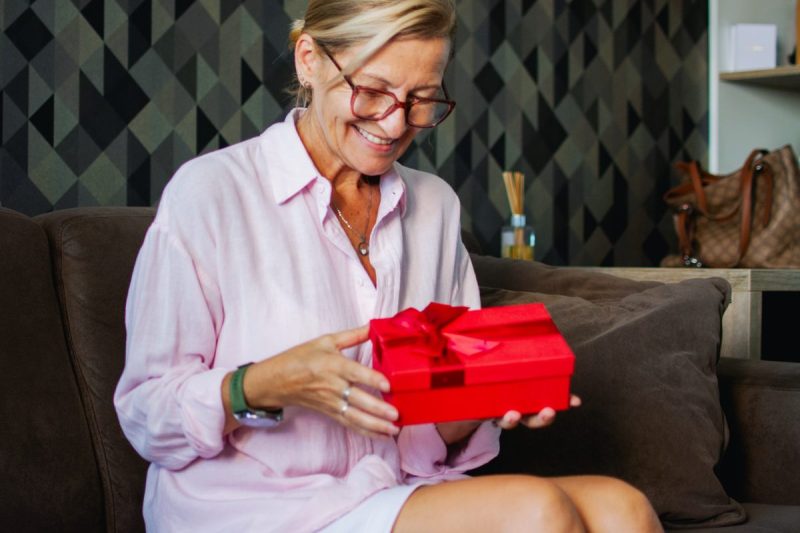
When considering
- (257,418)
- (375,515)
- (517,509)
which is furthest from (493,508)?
(257,418)

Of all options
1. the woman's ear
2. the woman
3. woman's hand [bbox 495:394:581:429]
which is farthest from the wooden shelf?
woman's hand [bbox 495:394:581:429]

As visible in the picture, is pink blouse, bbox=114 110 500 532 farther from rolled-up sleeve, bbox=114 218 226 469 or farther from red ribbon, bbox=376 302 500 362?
red ribbon, bbox=376 302 500 362

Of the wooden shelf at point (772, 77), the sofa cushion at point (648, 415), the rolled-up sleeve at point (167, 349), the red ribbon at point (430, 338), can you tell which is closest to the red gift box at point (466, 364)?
the red ribbon at point (430, 338)

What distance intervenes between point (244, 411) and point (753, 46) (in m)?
2.32

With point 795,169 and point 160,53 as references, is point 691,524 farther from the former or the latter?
point 160,53

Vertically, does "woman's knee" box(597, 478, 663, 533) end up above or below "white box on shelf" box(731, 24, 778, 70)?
below

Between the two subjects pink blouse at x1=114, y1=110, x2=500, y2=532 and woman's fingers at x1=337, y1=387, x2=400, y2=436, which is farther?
pink blouse at x1=114, y1=110, x2=500, y2=532

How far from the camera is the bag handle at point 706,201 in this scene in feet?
8.22

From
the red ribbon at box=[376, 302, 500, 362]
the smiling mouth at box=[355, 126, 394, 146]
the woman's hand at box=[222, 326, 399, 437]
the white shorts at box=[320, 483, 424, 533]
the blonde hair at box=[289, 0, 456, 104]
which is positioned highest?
the blonde hair at box=[289, 0, 456, 104]

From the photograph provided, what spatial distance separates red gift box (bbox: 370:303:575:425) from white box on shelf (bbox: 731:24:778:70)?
2.08 metres

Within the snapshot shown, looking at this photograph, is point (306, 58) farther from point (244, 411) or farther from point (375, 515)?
point (375, 515)

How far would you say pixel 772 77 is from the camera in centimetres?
288

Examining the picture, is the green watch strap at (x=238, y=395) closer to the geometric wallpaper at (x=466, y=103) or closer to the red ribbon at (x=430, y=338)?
the red ribbon at (x=430, y=338)

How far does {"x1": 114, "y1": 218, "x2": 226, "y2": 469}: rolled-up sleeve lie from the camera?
119 cm
